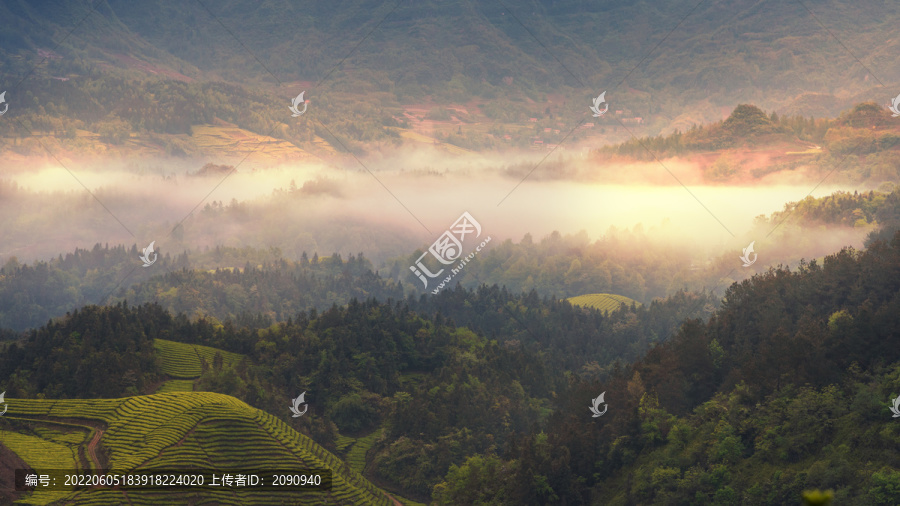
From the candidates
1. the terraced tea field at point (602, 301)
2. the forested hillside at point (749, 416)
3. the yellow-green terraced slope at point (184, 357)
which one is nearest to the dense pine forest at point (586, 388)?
the forested hillside at point (749, 416)

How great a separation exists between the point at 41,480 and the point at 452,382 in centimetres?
3782

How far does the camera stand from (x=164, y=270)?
608 ft

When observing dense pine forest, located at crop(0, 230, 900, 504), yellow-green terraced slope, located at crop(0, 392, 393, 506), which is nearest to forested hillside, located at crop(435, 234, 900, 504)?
dense pine forest, located at crop(0, 230, 900, 504)

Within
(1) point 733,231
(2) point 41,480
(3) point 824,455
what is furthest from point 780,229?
(2) point 41,480

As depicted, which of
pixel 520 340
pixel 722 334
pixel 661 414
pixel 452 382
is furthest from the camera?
pixel 520 340

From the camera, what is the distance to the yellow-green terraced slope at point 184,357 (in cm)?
8344

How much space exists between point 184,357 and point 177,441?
839 inches

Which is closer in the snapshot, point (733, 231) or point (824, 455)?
point (824, 455)

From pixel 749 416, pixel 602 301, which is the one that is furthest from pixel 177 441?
pixel 602 301

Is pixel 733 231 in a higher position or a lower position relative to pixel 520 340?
higher

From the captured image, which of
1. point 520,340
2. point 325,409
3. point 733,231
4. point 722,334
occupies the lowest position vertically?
point 722,334

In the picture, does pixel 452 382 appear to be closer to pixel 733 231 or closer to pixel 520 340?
pixel 520 340

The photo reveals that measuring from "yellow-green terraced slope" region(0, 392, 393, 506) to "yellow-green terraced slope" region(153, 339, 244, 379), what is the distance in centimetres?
1074

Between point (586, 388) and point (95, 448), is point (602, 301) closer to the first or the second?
point (586, 388)
